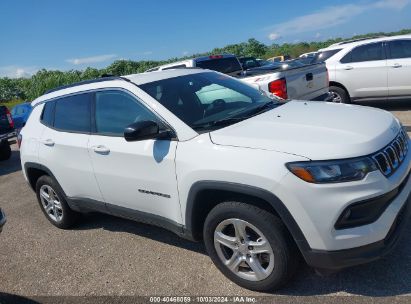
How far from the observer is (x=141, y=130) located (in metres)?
3.30

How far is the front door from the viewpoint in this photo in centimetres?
346

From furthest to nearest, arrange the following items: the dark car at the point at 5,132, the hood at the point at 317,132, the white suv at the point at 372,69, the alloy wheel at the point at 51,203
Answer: the dark car at the point at 5,132 → the white suv at the point at 372,69 → the alloy wheel at the point at 51,203 → the hood at the point at 317,132

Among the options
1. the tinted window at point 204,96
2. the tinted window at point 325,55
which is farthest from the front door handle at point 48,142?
the tinted window at point 325,55

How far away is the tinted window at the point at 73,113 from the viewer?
4336mm

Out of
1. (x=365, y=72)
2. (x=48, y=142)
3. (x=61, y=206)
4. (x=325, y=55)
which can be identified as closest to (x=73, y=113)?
(x=48, y=142)

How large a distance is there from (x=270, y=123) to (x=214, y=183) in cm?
72

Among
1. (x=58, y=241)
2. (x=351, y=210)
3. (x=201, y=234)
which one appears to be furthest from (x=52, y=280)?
(x=351, y=210)

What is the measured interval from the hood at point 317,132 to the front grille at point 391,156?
4 centimetres

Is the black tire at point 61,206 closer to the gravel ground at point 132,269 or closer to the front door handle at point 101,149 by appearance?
the gravel ground at point 132,269

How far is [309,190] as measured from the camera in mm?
2697

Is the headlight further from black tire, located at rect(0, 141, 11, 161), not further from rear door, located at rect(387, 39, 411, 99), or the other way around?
black tire, located at rect(0, 141, 11, 161)

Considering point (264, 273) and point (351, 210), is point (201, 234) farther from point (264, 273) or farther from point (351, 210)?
point (351, 210)

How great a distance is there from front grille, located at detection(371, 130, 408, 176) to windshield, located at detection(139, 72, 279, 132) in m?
1.19

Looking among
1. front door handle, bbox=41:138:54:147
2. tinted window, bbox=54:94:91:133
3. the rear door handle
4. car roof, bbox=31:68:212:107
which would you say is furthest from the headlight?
the rear door handle
